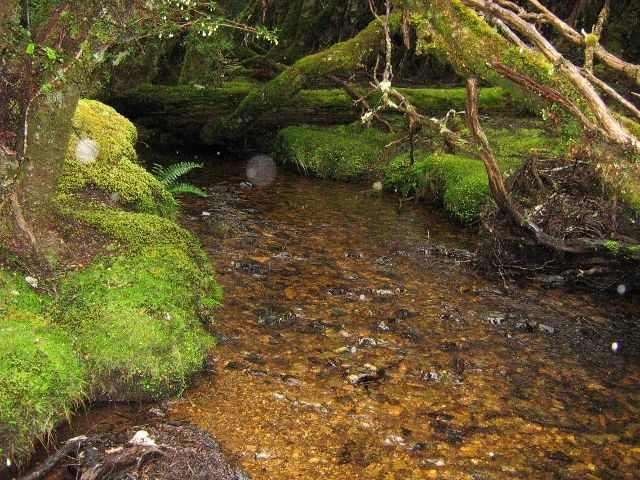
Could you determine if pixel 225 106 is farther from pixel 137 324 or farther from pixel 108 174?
pixel 137 324

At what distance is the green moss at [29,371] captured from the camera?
3404 mm

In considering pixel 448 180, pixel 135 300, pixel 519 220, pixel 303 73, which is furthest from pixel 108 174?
pixel 303 73

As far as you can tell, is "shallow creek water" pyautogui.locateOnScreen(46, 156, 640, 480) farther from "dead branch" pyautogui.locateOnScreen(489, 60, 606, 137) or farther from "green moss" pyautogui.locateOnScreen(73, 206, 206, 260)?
"dead branch" pyautogui.locateOnScreen(489, 60, 606, 137)

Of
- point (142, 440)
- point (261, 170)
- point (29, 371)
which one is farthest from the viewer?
point (261, 170)

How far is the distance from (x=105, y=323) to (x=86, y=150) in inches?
134

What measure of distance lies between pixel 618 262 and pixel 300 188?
612cm

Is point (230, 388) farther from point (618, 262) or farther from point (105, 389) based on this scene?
point (618, 262)

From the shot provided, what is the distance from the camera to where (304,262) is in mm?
7145

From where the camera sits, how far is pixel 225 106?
13.9 m

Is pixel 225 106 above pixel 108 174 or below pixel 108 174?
above

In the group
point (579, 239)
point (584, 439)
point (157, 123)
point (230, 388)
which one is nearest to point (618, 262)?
point (579, 239)

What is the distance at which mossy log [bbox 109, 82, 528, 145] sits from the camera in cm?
1383

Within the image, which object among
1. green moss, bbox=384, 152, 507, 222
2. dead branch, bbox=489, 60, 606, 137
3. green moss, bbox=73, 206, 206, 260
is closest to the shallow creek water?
green moss, bbox=73, 206, 206, 260

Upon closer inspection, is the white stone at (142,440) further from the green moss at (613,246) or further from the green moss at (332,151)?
the green moss at (332,151)
